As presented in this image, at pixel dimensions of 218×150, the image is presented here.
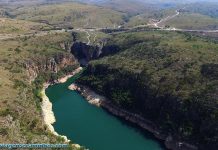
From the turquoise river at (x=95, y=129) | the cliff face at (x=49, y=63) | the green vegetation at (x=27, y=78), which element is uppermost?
the green vegetation at (x=27, y=78)

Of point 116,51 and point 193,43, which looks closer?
point 193,43

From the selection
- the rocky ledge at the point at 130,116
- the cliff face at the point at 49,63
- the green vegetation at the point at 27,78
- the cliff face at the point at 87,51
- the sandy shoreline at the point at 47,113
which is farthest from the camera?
the cliff face at the point at 87,51

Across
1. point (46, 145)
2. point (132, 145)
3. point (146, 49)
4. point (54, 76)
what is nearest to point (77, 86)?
point (54, 76)

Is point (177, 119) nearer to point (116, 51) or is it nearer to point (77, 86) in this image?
point (77, 86)

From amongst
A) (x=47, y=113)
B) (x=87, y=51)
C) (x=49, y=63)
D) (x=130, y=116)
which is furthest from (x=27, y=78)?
(x=87, y=51)

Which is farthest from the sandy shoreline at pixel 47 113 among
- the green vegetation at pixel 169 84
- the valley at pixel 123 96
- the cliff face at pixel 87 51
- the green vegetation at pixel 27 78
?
the cliff face at pixel 87 51

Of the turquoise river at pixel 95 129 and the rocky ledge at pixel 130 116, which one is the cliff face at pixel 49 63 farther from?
the turquoise river at pixel 95 129
